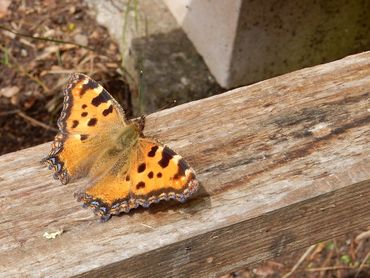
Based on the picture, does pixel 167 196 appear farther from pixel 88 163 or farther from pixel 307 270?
pixel 307 270

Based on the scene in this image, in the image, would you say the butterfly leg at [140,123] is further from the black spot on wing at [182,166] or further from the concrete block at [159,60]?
the concrete block at [159,60]

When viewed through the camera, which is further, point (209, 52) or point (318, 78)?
point (209, 52)

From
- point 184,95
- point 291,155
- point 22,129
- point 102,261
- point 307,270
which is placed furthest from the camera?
point 22,129

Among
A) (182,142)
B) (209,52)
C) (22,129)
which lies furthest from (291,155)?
(22,129)

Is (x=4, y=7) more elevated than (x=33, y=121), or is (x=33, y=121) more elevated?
(x=4, y=7)

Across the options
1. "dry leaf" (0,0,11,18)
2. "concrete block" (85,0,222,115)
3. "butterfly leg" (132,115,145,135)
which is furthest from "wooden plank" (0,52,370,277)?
"dry leaf" (0,0,11,18)

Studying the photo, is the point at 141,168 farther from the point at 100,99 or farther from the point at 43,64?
the point at 43,64

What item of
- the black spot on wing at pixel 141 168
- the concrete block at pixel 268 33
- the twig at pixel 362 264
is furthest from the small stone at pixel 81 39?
the black spot on wing at pixel 141 168

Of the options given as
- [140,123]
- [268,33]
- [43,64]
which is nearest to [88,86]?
[140,123]
